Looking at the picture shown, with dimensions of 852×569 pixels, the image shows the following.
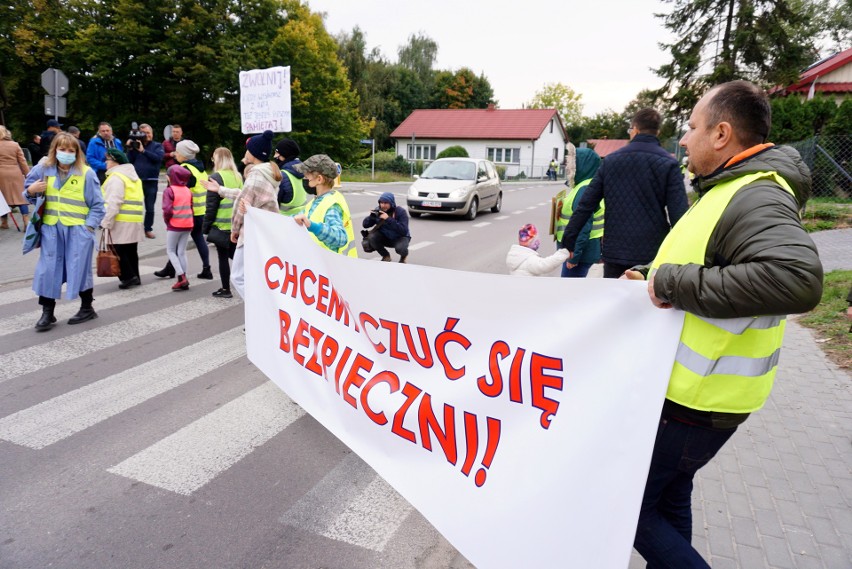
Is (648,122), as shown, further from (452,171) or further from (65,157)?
(452,171)

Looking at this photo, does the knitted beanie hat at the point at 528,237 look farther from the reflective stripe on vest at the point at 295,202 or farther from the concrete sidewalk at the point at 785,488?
the reflective stripe on vest at the point at 295,202

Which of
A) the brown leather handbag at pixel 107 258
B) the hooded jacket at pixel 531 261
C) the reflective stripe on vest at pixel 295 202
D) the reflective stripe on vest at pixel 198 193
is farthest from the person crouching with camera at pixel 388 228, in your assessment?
the hooded jacket at pixel 531 261

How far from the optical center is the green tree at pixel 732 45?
81.7 feet

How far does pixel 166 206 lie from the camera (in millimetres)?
7656

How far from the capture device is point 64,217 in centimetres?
582

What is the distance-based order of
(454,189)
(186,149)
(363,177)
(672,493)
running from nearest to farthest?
(672,493)
(186,149)
(454,189)
(363,177)

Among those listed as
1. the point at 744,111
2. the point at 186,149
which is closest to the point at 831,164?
the point at 186,149

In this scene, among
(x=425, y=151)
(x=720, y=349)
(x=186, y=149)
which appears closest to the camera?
(x=720, y=349)

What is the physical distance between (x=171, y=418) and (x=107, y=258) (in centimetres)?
366

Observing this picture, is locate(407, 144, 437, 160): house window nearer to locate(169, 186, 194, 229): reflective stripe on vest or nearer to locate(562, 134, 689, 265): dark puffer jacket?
locate(169, 186, 194, 229): reflective stripe on vest

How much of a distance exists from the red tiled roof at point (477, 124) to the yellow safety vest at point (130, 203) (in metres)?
51.8

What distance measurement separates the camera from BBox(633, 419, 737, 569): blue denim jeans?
1.94 meters

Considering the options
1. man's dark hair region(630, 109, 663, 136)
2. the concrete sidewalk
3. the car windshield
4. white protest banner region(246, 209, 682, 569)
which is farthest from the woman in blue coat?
the car windshield

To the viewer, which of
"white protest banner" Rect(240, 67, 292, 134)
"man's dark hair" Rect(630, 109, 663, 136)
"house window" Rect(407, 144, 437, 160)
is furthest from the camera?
"house window" Rect(407, 144, 437, 160)
